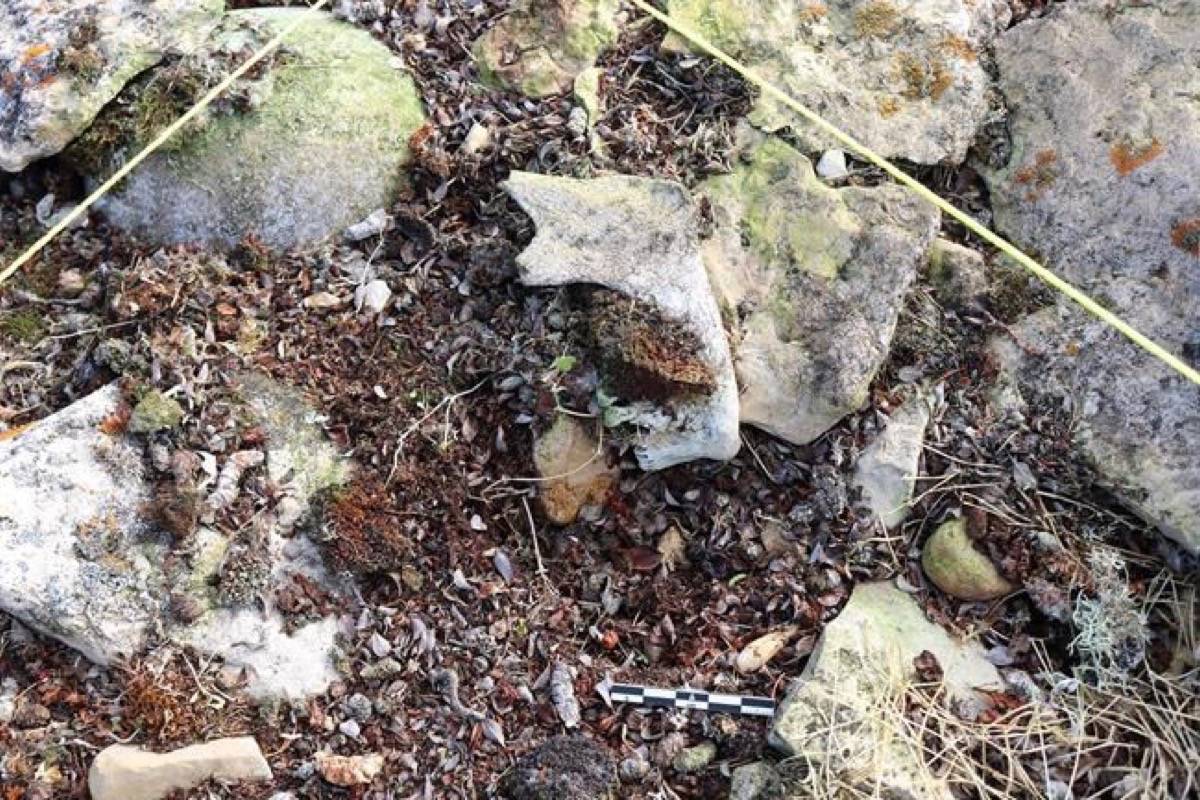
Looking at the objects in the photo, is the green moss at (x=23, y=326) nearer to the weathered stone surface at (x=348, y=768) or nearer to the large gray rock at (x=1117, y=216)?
the weathered stone surface at (x=348, y=768)

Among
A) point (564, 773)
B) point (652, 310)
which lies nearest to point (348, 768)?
point (564, 773)

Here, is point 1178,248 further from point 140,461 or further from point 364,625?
point 140,461

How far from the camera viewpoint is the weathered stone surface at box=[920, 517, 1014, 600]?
409 centimetres

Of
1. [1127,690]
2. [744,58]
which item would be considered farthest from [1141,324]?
[744,58]

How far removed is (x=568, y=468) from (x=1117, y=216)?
2332 millimetres

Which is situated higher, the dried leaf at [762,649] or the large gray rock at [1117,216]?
the large gray rock at [1117,216]

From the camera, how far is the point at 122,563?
400cm

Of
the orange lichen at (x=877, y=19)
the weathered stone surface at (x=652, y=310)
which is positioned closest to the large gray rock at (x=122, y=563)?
the weathered stone surface at (x=652, y=310)

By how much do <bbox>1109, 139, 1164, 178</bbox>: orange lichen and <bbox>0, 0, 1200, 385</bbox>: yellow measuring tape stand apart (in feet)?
1.60

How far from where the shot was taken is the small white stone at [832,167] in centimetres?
461

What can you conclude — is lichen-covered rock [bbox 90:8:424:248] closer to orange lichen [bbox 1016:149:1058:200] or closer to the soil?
the soil

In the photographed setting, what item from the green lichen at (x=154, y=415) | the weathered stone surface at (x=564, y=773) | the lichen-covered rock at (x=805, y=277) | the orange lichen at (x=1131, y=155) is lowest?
the weathered stone surface at (x=564, y=773)

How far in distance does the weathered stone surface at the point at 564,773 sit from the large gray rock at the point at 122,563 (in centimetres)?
76

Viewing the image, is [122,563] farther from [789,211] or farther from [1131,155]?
[1131,155]
